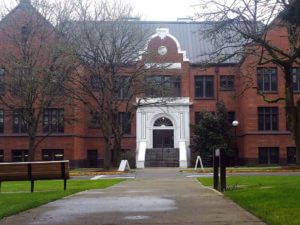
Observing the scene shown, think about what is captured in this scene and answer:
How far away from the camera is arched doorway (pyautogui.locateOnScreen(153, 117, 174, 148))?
132 ft

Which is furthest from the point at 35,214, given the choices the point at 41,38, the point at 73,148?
the point at 73,148

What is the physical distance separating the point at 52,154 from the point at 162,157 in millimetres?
9666

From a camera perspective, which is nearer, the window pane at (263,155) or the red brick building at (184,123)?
the red brick building at (184,123)

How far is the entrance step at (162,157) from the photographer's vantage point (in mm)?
36469

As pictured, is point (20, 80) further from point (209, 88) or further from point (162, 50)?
point (209, 88)

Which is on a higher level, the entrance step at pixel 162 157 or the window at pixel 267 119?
the window at pixel 267 119

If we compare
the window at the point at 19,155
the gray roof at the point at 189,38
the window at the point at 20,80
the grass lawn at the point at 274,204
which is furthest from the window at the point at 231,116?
the grass lawn at the point at 274,204

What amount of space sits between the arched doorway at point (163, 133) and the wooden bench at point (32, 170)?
27460mm

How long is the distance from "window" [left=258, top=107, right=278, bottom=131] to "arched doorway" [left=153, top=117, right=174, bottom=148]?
26.2ft

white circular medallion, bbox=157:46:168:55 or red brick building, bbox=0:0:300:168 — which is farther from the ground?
white circular medallion, bbox=157:46:168:55

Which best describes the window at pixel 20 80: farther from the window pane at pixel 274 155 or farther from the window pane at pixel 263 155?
the window pane at pixel 274 155

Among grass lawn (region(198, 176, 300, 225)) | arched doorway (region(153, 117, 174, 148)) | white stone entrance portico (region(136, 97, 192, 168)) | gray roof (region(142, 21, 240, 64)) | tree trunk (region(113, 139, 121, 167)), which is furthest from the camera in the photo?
gray roof (region(142, 21, 240, 64))

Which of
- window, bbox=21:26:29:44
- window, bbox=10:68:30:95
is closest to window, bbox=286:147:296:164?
window, bbox=10:68:30:95

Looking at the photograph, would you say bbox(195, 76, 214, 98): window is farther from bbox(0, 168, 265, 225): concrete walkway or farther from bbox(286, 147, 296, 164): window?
bbox(0, 168, 265, 225): concrete walkway
